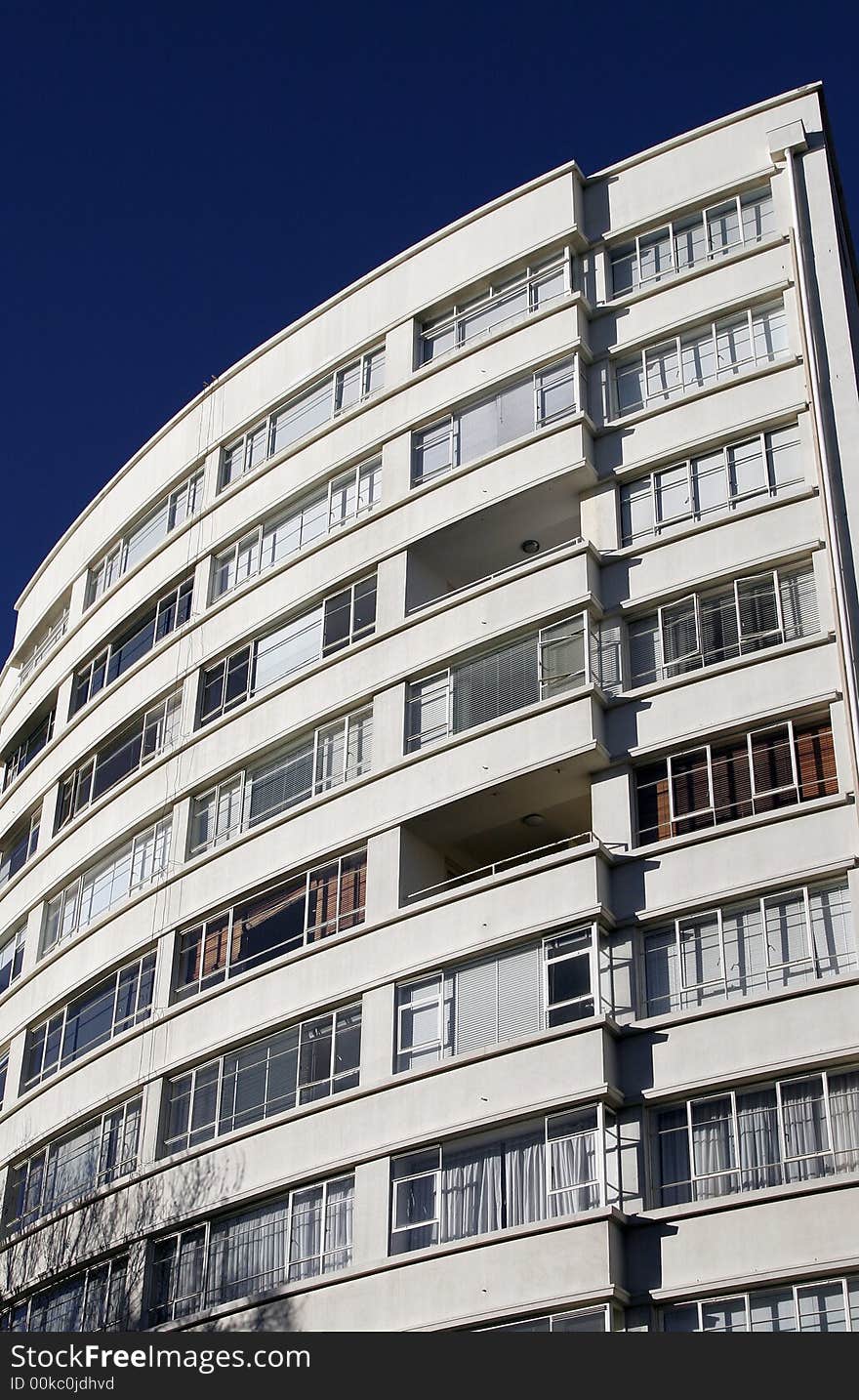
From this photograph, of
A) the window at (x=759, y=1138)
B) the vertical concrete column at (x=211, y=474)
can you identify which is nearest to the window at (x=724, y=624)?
the window at (x=759, y=1138)

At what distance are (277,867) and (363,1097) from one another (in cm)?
635

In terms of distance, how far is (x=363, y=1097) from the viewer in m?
34.2

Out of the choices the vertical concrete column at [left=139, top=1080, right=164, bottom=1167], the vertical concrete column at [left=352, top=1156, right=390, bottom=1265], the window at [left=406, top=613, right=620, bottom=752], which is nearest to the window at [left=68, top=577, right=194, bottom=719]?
the window at [left=406, top=613, right=620, bottom=752]

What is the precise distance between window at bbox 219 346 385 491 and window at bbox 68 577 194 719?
10.9 feet

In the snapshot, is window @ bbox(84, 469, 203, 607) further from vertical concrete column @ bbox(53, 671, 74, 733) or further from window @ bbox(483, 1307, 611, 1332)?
window @ bbox(483, 1307, 611, 1332)

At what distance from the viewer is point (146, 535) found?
5019cm

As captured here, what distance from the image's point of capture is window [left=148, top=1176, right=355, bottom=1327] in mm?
33469

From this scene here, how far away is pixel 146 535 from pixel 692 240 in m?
17.4

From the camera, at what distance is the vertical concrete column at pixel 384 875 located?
3622 cm

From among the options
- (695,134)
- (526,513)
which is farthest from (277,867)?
(695,134)

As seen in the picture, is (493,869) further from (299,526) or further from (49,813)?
(49,813)

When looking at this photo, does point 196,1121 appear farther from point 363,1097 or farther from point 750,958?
point 750,958

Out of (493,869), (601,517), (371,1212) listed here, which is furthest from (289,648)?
(371,1212)

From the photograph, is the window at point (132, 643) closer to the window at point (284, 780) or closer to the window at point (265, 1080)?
the window at point (284, 780)
